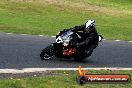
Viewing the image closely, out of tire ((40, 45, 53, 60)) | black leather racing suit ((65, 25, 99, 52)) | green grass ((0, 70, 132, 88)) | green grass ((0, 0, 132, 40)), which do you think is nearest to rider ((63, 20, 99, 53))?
black leather racing suit ((65, 25, 99, 52))

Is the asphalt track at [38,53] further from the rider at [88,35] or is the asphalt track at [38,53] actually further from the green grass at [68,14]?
the green grass at [68,14]

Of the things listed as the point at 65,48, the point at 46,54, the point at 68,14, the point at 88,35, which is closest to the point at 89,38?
the point at 88,35

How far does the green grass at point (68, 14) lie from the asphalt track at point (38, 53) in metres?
5.42

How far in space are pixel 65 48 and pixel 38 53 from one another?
57.6 inches

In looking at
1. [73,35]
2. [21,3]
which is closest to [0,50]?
[73,35]

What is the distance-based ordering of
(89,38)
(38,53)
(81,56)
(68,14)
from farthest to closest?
1. (68,14)
2. (38,53)
3. (81,56)
4. (89,38)

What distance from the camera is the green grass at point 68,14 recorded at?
2744 cm

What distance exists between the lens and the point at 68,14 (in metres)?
35.3

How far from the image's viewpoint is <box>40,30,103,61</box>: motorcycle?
14.7 meters

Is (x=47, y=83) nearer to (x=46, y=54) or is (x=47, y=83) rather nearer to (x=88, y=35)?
(x=46, y=54)

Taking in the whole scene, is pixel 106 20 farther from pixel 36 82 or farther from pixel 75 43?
pixel 36 82

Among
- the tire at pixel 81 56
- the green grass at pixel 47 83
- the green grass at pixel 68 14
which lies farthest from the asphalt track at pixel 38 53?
the green grass at pixel 68 14

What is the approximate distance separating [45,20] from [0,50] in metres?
14.8

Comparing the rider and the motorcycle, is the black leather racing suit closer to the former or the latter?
the rider
